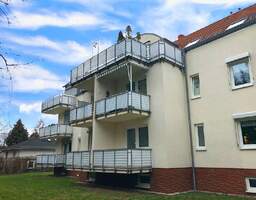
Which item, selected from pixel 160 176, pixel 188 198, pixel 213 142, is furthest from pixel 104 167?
pixel 213 142

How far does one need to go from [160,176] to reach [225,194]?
138 inches

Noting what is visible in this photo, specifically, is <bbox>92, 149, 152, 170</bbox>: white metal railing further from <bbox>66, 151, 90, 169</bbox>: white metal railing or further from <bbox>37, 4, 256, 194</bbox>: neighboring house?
<bbox>66, 151, 90, 169</bbox>: white metal railing

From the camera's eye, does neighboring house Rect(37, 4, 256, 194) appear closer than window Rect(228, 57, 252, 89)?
Yes

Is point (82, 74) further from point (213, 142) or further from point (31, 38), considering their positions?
point (31, 38)

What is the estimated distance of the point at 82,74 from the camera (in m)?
21.2

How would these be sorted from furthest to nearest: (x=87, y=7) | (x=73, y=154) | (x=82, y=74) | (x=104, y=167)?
(x=82, y=74) → (x=73, y=154) → (x=104, y=167) → (x=87, y=7)

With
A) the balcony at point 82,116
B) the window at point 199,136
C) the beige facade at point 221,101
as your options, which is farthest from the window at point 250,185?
the balcony at point 82,116

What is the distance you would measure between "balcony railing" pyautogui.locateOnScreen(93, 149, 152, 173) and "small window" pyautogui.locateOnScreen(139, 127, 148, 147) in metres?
1.26

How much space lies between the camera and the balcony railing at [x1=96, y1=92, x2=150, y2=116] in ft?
52.5

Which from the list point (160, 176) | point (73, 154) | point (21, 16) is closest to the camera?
point (21, 16)

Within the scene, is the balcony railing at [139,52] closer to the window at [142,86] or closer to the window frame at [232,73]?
the window at [142,86]

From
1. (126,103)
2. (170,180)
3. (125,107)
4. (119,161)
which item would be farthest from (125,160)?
(126,103)

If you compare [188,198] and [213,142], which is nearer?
[188,198]

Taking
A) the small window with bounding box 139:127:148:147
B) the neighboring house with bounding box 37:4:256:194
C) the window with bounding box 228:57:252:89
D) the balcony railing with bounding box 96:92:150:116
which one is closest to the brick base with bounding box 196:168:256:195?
the neighboring house with bounding box 37:4:256:194
